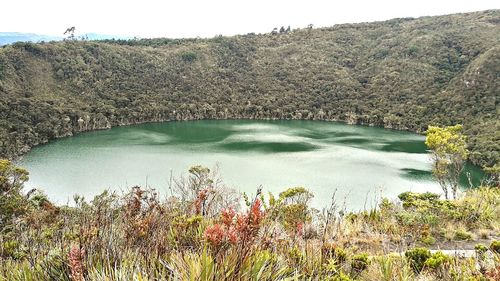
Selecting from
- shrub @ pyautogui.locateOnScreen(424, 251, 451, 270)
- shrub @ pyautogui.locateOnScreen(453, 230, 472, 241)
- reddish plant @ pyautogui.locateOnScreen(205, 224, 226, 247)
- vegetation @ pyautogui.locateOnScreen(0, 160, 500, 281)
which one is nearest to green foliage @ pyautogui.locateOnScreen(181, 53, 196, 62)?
vegetation @ pyautogui.locateOnScreen(0, 160, 500, 281)

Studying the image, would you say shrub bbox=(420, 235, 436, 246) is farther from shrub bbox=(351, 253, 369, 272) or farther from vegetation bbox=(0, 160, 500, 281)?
shrub bbox=(351, 253, 369, 272)

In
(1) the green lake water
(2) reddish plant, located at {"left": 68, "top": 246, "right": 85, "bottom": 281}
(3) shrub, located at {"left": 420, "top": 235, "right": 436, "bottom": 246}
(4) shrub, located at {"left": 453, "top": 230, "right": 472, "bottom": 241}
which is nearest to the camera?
(2) reddish plant, located at {"left": 68, "top": 246, "right": 85, "bottom": 281}

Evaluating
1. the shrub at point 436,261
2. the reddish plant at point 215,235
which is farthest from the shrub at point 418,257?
the reddish plant at point 215,235

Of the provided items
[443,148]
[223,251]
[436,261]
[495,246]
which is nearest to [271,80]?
[443,148]

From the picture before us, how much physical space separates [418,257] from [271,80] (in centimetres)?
10235

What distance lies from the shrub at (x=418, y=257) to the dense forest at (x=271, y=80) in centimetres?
4776

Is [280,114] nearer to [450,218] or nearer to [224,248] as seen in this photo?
[450,218]

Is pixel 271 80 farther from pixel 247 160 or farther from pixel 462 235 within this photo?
pixel 462 235

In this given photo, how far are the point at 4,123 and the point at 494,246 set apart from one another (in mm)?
62315

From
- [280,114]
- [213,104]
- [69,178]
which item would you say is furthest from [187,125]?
[69,178]

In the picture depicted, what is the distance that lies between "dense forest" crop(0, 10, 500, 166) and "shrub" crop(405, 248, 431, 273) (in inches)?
1880

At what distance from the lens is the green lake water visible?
118ft

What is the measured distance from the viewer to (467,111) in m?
67.3

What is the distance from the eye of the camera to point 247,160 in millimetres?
47312
